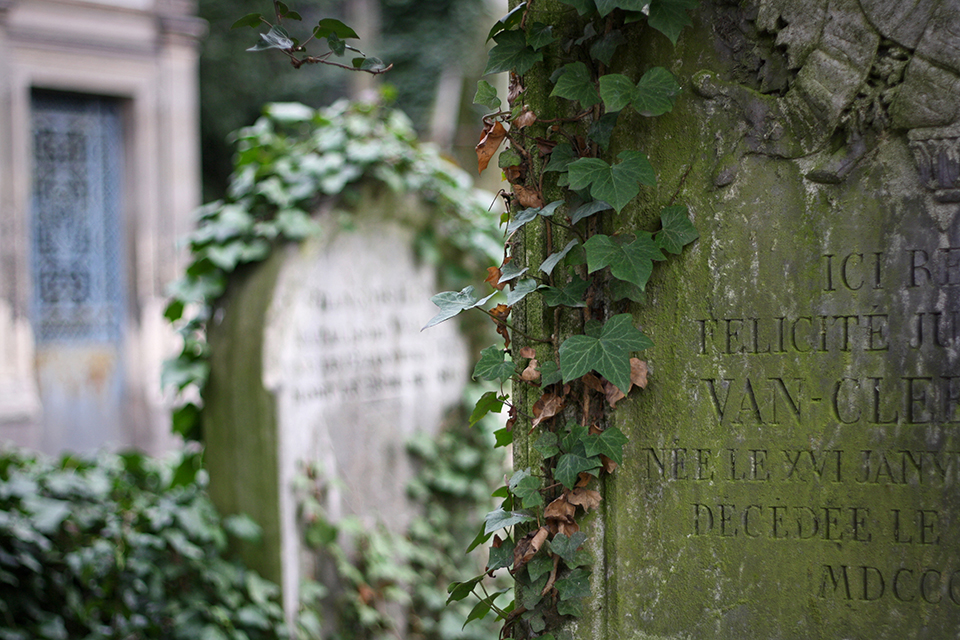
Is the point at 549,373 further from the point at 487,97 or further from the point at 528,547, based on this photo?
the point at 487,97

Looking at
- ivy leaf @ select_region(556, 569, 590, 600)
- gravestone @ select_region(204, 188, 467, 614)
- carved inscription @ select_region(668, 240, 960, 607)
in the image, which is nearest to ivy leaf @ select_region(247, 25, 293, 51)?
carved inscription @ select_region(668, 240, 960, 607)

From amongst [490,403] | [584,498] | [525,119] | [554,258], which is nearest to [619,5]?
[525,119]

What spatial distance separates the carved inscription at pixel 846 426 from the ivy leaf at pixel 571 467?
7.2 inches

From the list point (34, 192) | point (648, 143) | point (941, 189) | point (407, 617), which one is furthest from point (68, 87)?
point (941, 189)

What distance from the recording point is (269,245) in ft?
10.5

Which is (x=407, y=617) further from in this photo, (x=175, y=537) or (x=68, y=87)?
(x=68, y=87)

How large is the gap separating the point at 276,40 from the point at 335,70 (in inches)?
456

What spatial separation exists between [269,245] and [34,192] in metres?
4.51

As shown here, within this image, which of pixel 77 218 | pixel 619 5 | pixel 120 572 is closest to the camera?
pixel 619 5

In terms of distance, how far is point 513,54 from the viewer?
160 cm

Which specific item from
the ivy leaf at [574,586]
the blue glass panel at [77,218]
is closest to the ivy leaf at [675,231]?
the ivy leaf at [574,586]

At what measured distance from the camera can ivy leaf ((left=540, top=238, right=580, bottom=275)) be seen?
1.58 m

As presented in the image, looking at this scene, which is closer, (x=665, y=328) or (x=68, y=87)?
(x=665, y=328)

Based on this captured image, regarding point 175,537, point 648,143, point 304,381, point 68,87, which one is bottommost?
point 175,537
